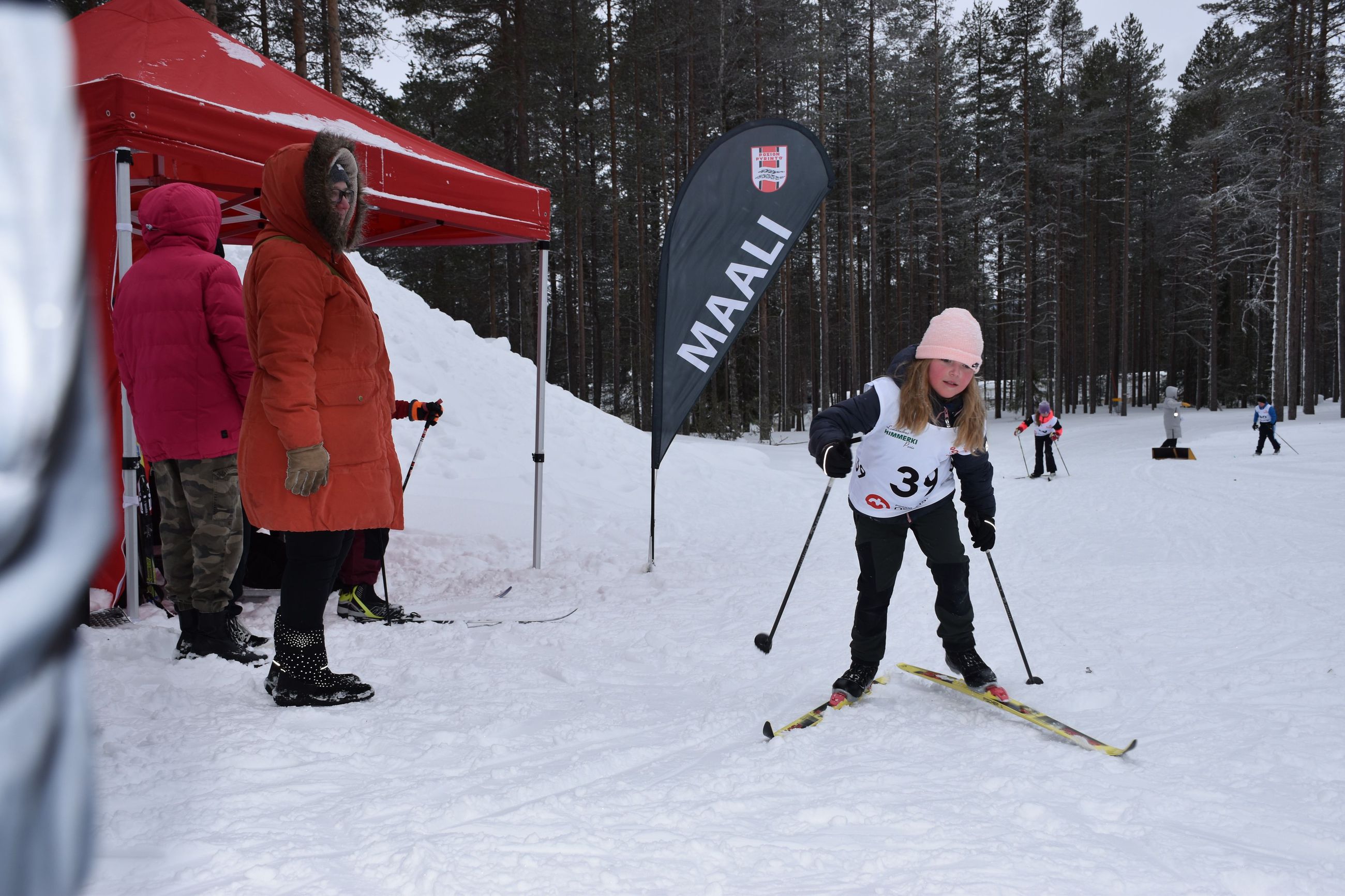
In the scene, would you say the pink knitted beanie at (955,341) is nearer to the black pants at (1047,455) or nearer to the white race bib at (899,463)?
the white race bib at (899,463)

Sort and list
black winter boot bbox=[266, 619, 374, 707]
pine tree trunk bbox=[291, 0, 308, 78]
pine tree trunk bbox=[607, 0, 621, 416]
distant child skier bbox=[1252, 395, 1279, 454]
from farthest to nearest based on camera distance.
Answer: pine tree trunk bbox=[607, 0, 621, 416] → distant child skier bbox=[1252, 395, 1279, 454] → pine tree trunk bbox=[291, 0, 308, 78] → black winter boot bbox=[266, 619, 374, 707]

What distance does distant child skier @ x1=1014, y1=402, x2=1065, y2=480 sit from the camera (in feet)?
43.7

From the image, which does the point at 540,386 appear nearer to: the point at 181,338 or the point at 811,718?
the point at 181,338

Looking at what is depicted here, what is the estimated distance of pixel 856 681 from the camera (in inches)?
143

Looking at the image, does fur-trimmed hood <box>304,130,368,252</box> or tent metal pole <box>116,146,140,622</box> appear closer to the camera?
fur-trimmed hood <box>304,130,368,252</box>

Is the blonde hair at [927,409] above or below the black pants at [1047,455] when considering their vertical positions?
above

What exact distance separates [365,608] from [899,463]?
3.14 metres

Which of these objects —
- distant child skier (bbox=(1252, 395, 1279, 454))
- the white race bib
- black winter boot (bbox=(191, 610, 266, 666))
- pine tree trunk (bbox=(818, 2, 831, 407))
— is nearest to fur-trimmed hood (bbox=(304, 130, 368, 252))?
black winter boot (bbox=(191, 610, 266, 666))

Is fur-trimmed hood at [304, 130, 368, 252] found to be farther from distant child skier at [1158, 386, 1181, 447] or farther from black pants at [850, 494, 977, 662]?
distant child skier at [1158, 386, 1181, 447]

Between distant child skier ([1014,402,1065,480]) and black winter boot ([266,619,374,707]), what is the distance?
1174 cm

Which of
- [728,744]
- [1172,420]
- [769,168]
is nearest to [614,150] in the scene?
[1172,420]

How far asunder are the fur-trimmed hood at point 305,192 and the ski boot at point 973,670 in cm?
→ 317

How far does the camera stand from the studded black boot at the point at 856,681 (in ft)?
11.8

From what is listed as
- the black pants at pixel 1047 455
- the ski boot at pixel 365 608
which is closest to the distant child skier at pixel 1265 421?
A: the black pants at pixel 1047 455
